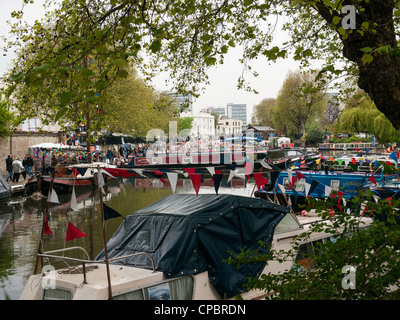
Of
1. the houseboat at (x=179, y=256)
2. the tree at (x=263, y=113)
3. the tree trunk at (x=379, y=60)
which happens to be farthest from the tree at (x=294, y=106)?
the houseboat at (x=179, y=256)

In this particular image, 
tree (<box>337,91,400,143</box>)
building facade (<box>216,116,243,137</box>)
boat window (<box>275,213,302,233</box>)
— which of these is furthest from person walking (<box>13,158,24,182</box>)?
building facade (<box>216,116,243,137</box>)

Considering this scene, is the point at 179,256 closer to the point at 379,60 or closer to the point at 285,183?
the point at 379,60

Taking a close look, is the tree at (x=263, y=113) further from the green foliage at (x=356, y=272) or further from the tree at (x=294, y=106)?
the green foliage at (x=356, y=272)

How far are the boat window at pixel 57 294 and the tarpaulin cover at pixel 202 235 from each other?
43.4 inches

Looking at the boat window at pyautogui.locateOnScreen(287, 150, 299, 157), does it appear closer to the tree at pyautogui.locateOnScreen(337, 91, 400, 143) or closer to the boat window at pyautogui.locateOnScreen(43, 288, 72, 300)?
the tree at pyautogui.locateOnScreen(337, 91, 400, 143)

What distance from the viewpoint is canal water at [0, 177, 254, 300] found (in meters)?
11.8

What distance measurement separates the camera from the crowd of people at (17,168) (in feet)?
98.2

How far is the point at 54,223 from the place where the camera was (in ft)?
57.8

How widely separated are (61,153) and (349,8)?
2978 centimetres

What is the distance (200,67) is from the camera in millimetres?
10375

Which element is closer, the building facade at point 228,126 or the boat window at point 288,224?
the boat window at point 288,224
